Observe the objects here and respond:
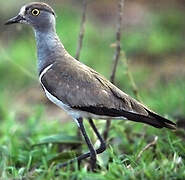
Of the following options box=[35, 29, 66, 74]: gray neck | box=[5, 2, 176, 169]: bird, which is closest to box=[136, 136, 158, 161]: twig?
box=[5, 2, 176, 169]: bird

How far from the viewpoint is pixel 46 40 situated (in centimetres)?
493

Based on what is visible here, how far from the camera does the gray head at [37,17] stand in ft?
16.4

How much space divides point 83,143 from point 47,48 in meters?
1.07

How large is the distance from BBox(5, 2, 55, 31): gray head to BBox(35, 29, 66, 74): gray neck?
5cm

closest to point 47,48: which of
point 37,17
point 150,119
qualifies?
point 37,17

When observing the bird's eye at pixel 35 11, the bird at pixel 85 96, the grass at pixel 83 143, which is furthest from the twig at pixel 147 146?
the bird's eye at pixel 35 11

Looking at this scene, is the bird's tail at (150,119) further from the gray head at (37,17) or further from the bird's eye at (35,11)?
the bird's eye at (35,11)

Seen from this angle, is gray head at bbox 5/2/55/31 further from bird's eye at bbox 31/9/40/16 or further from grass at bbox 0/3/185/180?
grass at bbox 0/3/185/180

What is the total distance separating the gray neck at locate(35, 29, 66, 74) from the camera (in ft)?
15.8

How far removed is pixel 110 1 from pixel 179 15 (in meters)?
1.62

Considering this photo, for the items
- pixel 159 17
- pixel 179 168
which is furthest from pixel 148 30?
pixel 179 168

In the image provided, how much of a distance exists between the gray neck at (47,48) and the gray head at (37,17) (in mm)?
51

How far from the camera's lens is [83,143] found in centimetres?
548

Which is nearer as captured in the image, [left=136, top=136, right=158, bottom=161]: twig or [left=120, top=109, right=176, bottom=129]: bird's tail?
[left=120, top=109, right=176, bottom=129]: bird's tail
